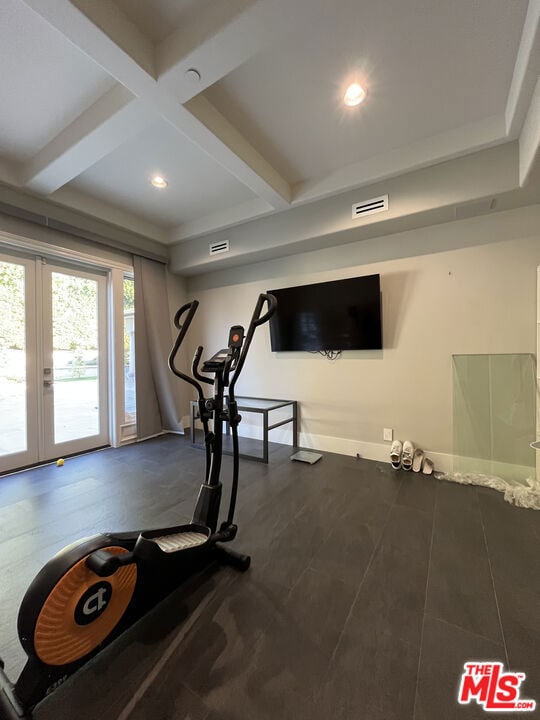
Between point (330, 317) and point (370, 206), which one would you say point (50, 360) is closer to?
point (330, 317)

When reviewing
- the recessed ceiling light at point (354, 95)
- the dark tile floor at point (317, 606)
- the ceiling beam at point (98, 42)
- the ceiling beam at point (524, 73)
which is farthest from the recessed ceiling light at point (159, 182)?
the dark tile floor at point (317, 606)

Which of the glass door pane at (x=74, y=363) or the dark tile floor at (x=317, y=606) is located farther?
the glass door pane at (x=74, y=363)

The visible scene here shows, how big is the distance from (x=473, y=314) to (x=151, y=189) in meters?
3.63

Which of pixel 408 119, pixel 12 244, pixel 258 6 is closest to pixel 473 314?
pixel 408 119

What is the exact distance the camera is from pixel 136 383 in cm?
414

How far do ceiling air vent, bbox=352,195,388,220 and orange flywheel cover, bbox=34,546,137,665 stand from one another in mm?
3279

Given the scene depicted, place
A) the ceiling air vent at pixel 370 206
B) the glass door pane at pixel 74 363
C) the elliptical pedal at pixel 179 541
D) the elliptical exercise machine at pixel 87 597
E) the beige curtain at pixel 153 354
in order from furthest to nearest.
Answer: the beige curtain at pixel 153 354 < the glass door pane at pixel 74 363 < the ceiling air vent at pixel 370 206 < the elliptical pedal at pixel 179 541 < the elliptical exercise machine at pixel 87 597

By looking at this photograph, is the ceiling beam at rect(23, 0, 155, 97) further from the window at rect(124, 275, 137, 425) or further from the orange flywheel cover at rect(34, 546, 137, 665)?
the window at rect(124, 275, 137, 425)

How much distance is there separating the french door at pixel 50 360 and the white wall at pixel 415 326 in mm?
2243

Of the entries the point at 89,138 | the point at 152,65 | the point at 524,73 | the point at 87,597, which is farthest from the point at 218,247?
the point at 87,597

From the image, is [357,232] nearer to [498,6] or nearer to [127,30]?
[498,6]

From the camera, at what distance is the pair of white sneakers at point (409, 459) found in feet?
9.78

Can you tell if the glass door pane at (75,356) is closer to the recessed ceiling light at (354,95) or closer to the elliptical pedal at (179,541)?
the elliptical pedal at (179,541)

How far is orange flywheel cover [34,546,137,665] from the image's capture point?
978 mm
